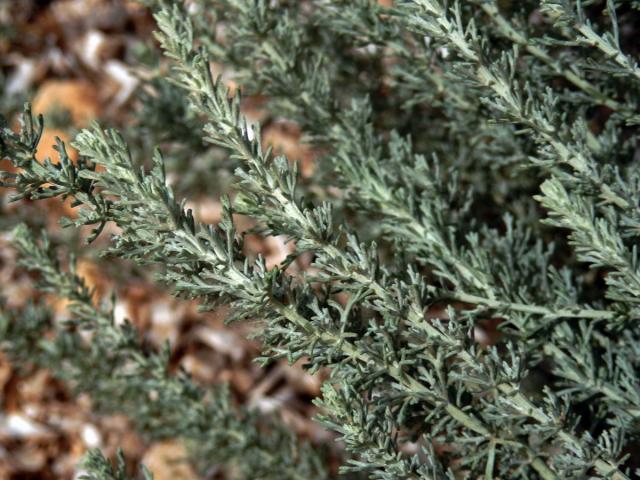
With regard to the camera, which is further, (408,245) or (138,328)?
(138,328)


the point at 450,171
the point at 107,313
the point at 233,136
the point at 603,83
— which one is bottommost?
the point at 107,313

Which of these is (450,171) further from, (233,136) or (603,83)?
(233,136)

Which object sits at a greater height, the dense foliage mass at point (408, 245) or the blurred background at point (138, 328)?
the dense foliage mass at point (408, 245)

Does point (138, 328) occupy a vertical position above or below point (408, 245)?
below

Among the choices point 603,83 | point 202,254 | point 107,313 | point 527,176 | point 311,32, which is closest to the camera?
point 202,254

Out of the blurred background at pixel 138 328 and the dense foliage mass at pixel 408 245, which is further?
the blurred background at pixel 138 328

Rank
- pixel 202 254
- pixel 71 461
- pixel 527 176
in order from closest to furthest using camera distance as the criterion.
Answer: pixel 202 254 < pixel 527 176 < pixel 71 461

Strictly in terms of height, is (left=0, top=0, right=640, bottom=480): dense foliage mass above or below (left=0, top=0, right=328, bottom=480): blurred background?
above

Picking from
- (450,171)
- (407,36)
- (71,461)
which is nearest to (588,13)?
(407,36)
